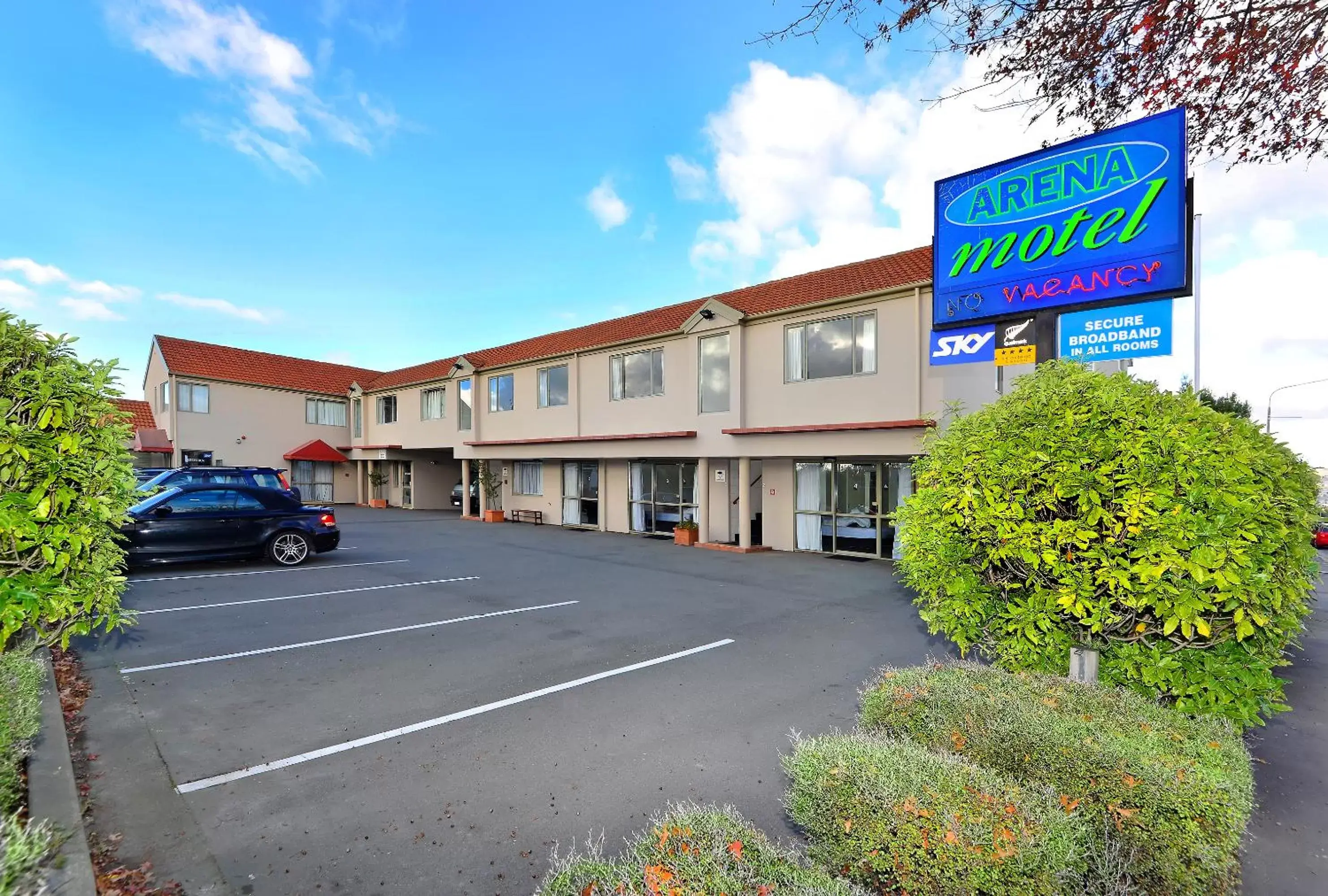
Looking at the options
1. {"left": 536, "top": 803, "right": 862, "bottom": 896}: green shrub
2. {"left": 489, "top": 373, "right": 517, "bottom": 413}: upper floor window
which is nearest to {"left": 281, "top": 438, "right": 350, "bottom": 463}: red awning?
{"left": 489, "top": 373, "right": 517, "bottom": 413}: upper floor window

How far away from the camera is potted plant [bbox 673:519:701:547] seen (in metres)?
17.1

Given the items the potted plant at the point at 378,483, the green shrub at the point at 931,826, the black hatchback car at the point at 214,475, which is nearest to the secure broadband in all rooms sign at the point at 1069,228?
the green shrub at the point at 931,826

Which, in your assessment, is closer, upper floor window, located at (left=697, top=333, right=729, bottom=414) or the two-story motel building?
the two-story motel building

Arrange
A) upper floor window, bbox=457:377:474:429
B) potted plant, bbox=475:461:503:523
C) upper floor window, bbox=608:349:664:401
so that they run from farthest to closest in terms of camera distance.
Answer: upper floor window, bbox=457:377:474:429 < potted plant, bbox=475:461:503:523 < upper floor window, bbox=608:349:664:401

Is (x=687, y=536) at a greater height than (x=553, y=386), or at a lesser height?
lesser

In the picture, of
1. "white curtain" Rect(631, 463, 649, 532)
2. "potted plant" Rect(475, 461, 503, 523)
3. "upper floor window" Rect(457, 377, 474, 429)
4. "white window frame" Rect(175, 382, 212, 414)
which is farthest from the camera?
"white window frame" Rect(175, 382, 212, 414)

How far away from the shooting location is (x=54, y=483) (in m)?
3.55

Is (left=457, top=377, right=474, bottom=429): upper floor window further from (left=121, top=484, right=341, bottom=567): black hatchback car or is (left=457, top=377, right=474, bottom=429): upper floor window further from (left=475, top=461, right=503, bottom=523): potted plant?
(left=121, top=484, right=341, bottom=567): black hatchback car

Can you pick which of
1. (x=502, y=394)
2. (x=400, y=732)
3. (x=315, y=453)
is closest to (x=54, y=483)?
(x=400, y=732)

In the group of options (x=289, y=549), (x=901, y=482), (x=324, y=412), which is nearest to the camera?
(x=289, y=549)

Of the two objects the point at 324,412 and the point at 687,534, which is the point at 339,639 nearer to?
the point at 687,534

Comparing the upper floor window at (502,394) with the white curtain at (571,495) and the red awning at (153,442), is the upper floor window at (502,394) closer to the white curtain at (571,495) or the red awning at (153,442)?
the white curtain at (571,495)

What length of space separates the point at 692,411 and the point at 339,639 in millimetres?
10738

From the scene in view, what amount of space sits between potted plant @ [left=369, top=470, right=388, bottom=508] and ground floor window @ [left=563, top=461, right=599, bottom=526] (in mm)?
13263
